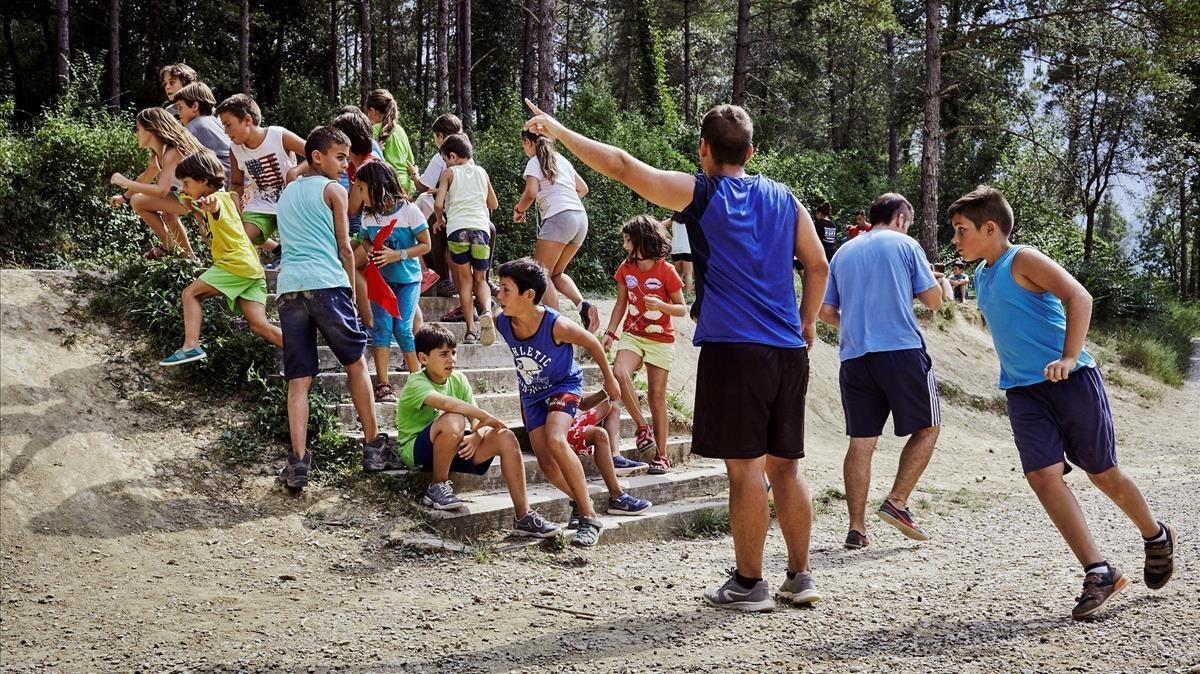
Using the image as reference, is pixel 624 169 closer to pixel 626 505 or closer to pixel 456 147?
pixel 626 505

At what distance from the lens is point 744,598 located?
445 cm

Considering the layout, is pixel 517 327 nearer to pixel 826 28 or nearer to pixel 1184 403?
pixel 1184 403

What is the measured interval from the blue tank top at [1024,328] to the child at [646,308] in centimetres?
275

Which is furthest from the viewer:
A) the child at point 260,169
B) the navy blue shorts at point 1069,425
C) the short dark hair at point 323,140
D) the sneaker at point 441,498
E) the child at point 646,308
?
the child at point 260,169

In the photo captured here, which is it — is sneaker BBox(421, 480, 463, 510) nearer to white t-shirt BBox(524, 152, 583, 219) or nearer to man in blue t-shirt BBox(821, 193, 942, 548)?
man in blue t-shirt BBox(821, 193, 942, 548)

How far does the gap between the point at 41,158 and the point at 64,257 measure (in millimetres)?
1537

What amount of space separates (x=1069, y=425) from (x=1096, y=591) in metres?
0.76

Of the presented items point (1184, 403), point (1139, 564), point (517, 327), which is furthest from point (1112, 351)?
point (517, 327)

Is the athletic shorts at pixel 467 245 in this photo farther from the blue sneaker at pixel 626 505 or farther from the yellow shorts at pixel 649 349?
the blue sneaker at pixel 626 505

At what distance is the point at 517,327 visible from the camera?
5754mm

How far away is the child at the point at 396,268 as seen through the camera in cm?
704

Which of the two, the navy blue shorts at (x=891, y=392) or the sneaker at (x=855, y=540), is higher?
the navy blue shorts at (x=891, y=392)

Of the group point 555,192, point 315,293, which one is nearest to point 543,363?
point 315,293

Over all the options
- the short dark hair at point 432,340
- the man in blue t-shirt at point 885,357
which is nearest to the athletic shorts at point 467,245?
the short dark hair at point 432,340
